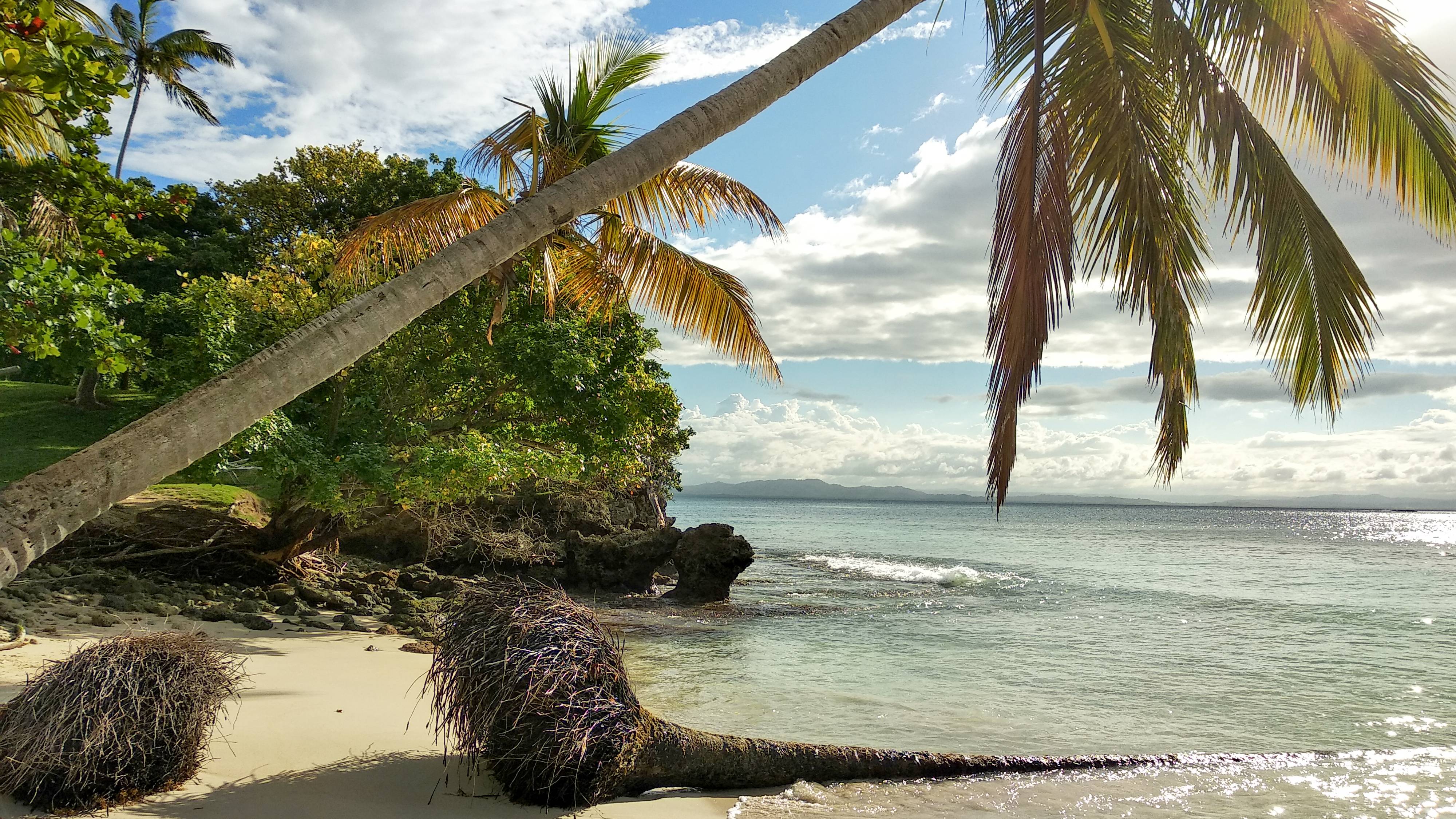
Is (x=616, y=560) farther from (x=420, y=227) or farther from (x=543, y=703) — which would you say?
(x=543, y=703)

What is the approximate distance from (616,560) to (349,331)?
1750 centimetres

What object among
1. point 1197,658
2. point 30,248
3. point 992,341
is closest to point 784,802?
point 992,341

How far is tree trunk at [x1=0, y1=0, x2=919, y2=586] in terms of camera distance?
102 inches

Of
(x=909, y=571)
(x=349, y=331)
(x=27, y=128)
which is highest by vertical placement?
(x=27, y=128)

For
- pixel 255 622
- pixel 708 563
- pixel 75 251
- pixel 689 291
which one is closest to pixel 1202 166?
pixel 689 291

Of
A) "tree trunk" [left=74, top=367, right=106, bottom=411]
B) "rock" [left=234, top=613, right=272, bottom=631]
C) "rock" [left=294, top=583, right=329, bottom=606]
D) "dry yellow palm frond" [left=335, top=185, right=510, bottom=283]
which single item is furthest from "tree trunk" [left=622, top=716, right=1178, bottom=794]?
"tree trunk" [left=74, top=367, right=106, bottom=411]

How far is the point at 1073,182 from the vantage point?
280 inches

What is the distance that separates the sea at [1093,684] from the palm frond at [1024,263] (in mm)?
2814

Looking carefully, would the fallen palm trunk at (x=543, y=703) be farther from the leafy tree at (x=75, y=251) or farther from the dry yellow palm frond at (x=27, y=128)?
the dry yellow palm frond at (x=27, y=128)

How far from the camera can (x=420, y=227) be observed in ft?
33.4

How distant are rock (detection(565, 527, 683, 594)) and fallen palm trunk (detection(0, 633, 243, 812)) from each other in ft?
51.5

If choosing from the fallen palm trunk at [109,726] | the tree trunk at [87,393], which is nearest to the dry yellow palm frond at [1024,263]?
the fallen palm trunk at [109,726]

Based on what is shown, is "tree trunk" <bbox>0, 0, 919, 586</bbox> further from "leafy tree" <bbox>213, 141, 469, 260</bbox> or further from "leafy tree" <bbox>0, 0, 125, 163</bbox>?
"leafy tree" <bbox>213, 141, 469, 260</bbox>

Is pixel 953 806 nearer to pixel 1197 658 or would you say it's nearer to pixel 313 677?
pixel 313 677
